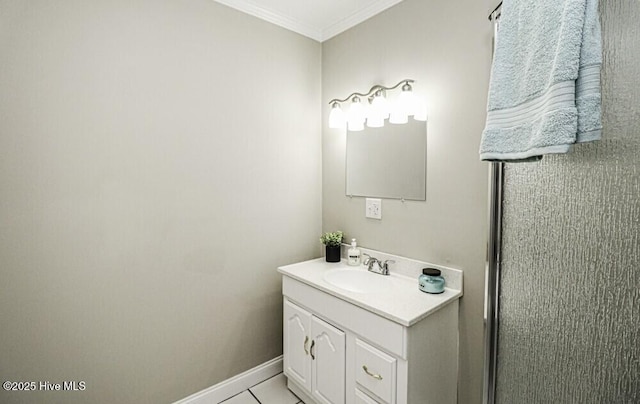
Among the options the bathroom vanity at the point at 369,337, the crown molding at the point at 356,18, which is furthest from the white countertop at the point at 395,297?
the crown molding at the point at 356,18

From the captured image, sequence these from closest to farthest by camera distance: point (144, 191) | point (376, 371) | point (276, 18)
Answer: point (376, 371) → point (144, 191) → point (276, 18)

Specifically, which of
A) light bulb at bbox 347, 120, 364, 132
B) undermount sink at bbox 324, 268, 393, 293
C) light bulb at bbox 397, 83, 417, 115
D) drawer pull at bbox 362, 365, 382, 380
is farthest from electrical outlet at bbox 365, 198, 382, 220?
drawer pull at bbox 362, 365, 382, 380

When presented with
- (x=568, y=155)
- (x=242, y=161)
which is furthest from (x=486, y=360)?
(x=242, y=161)

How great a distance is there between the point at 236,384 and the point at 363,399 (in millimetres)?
938

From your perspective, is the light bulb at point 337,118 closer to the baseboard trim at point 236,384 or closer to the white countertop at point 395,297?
the white countertop at point 395,297

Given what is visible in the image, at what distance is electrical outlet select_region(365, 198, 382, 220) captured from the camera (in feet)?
6.48

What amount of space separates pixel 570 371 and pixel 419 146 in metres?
1.23

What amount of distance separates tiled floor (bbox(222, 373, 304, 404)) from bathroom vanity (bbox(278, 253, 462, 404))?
7cm

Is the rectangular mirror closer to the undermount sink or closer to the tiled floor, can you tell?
the undermount sink

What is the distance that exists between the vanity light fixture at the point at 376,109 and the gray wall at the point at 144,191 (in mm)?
300

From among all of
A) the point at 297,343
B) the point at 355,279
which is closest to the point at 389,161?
the point at 355,279

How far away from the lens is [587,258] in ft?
2.46

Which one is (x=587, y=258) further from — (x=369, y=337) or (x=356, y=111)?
(x=356, y=111)

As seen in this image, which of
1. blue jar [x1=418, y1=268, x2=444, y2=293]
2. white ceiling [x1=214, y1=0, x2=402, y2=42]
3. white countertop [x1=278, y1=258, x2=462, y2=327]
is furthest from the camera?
white ceiling [x1=214, y1=0, x2=402, y2=42]
